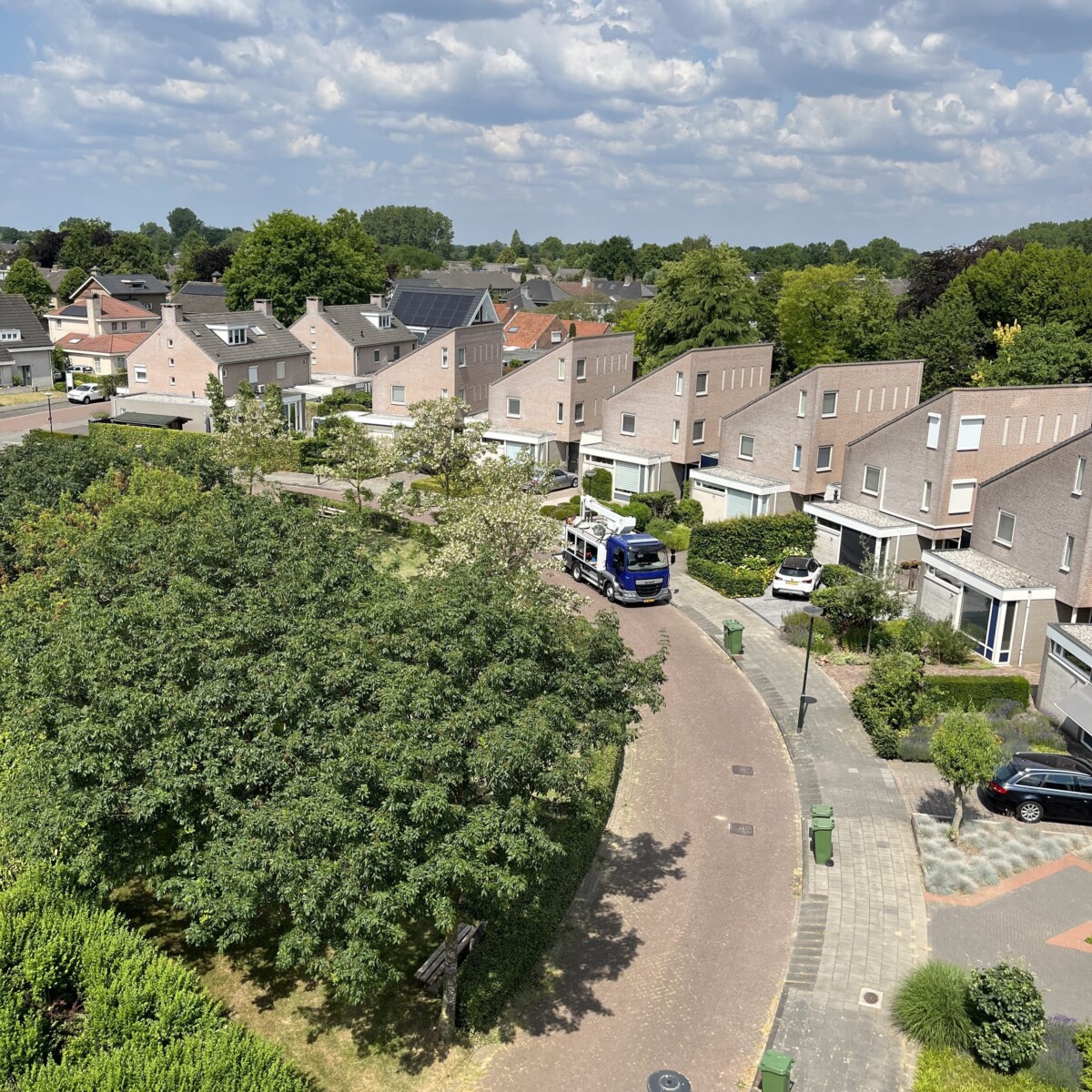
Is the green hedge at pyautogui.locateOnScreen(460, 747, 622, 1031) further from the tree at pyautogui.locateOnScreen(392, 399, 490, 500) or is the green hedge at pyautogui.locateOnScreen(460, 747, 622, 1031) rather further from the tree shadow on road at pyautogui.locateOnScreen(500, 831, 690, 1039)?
the tree at pyautogui.locateOnScreen(392, 399, 490, 500)

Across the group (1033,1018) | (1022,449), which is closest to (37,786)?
(1033,1018)

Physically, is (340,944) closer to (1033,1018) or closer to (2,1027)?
(2,1027)

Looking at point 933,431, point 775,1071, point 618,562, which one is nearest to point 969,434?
point 933,431

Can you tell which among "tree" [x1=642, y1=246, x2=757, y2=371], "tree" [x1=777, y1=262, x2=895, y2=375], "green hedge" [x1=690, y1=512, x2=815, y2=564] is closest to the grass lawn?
"green hedge" [x1=690, y1=512, x2=815, y2=564]

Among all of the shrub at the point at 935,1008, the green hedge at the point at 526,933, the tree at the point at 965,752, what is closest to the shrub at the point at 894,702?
the tree at the point at 965,752

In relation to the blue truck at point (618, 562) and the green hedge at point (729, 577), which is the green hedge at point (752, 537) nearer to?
the green hedge at point (729, 577)

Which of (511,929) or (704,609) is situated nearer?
(511,929)
